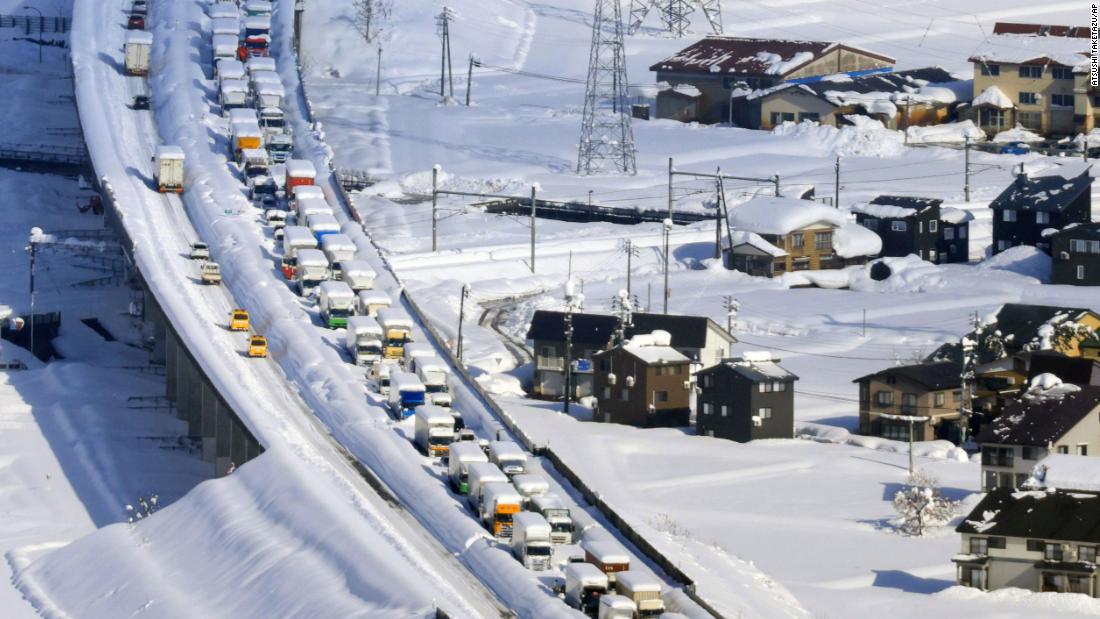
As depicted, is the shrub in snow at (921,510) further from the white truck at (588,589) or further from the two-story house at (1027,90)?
the two-story house at (1027,90)

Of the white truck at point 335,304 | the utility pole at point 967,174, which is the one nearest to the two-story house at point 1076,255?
the utility pole at point 967,174

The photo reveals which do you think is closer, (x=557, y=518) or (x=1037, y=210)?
(x=557, y=518)

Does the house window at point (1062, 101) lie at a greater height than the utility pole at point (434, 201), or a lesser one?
greater

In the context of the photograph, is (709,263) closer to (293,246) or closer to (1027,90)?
(293,246)

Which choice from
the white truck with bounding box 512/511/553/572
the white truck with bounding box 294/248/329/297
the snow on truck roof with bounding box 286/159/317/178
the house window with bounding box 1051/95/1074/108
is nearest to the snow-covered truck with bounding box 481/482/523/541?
the white truck with bounding box 512/511/553/572

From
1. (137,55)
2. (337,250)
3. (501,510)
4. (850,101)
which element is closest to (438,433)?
(501,510)

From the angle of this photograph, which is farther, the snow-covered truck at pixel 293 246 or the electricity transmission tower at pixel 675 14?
the electricity transmission tower at pixel 675 14
